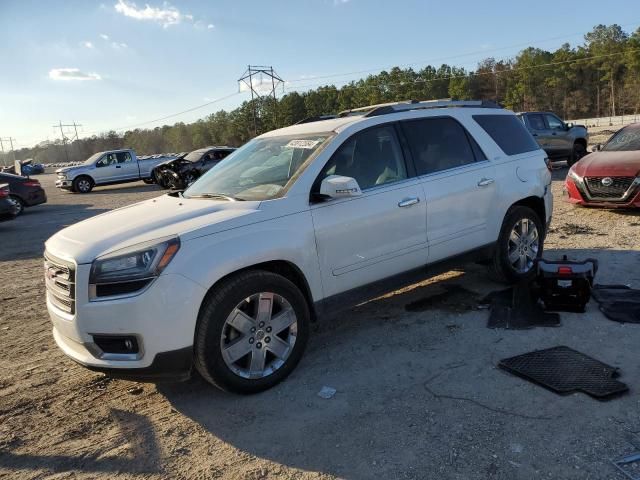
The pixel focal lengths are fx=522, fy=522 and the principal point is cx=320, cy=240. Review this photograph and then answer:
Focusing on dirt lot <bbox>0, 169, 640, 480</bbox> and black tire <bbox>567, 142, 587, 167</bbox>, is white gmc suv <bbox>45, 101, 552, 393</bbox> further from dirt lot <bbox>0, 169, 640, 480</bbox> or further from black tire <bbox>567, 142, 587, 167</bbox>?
black tire <bbox>567, 142, 587, 167</bbox>

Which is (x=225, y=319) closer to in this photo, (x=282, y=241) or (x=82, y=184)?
(x=282, y=241)

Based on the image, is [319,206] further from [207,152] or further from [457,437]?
[207,152]

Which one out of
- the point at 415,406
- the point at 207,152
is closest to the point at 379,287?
the point at 415,406

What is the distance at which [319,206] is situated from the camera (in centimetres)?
A: 383

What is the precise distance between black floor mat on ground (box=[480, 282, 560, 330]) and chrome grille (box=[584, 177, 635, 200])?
13.5ft

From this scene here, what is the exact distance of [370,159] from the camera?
4.29m

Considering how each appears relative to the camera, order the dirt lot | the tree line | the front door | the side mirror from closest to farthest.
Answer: the dirt lot, the side mirror, the front door, the tree line

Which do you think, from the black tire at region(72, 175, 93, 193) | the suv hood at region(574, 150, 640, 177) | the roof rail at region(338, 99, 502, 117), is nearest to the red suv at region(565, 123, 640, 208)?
the suv hood at region(574, 150, 640, 177)

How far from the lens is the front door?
12.8ft

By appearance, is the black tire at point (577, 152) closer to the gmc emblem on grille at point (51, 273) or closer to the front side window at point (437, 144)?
the front side window at point (437, 144)

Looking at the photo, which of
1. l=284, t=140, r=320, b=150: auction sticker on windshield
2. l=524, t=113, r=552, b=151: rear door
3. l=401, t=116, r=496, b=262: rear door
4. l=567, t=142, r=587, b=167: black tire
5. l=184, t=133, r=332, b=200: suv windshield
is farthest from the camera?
l=567, t=142, r=587, b=167: black tire

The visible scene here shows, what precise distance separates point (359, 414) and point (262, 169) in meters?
2.12

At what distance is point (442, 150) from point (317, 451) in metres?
2.96

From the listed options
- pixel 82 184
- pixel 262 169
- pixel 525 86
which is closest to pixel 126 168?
pixel 82 184
